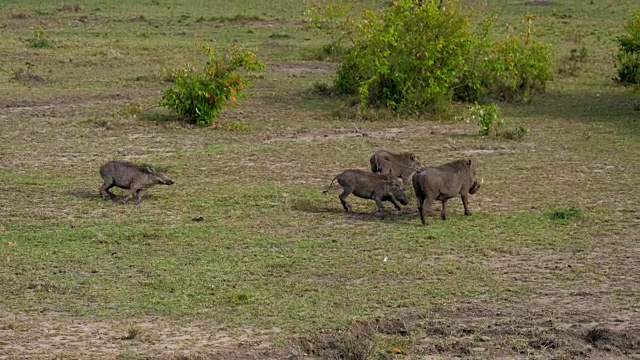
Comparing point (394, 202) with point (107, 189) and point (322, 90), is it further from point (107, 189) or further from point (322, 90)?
point (322, 90)

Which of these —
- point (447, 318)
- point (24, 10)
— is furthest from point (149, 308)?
point (24, 10)

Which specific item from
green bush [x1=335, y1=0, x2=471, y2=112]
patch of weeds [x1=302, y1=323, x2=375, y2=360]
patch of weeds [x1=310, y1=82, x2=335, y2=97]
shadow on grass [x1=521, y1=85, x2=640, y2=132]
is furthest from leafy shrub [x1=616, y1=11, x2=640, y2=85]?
patch of weeds [x1=302, y1=323, x2=375, y2=360]

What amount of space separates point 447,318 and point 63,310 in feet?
8.61

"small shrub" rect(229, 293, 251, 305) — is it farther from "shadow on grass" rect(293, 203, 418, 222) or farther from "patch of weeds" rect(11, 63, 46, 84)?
"patch of weeds" rect(11, 63, 46, 84)

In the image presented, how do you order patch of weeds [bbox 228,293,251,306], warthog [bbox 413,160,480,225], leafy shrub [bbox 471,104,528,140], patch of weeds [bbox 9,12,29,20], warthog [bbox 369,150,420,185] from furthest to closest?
patch of weeds [bbox 9,12,29,20] → leafy shrub [bbox 471,104,528,140] → warthog [bbox 369,150,420,185] → warthog [bbox 413,160,480,225] → patch of weeds [bbox 228,293,251,306]

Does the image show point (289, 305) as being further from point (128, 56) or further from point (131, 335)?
point (128, 56)

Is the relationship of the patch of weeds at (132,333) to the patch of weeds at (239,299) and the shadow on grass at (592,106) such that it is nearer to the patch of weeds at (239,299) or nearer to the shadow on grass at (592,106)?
the patch of weeds at (239,299)

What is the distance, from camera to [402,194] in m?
10.8

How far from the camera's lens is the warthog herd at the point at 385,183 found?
10.4 m

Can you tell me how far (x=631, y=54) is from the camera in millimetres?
19969

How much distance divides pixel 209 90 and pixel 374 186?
540 cm

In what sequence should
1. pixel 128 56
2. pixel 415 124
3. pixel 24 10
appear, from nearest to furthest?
pixel 415 124 < pixel 128 56 < pixel 24 10

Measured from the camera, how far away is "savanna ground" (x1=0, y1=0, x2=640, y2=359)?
7.54 meters

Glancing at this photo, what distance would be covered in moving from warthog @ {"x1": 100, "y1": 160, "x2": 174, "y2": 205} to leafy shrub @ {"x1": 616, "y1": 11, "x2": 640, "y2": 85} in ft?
33.8
